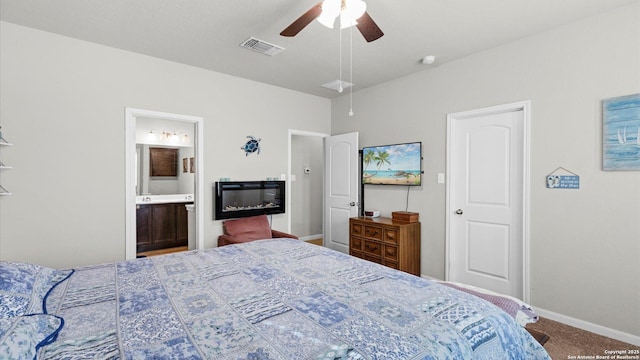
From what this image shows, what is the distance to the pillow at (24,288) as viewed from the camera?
1.19 meters

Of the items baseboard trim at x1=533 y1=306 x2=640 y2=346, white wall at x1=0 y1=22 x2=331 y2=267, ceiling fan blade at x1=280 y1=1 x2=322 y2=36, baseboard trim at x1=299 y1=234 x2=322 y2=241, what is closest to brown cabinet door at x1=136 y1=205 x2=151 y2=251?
white wall at x1=0 y1=22 x2=331 y2=267

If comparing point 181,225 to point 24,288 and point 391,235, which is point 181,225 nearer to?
point 391,235

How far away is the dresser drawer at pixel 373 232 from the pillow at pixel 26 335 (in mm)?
3185

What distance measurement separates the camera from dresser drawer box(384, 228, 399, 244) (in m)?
3.62

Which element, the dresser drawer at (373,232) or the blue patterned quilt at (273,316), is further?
the dresser drawer at (373,232)

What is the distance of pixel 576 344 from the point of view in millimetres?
2375

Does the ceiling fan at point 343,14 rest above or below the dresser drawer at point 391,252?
above

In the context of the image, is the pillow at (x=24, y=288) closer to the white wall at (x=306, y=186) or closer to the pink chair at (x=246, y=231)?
the pink chair at (x=246, y=231)

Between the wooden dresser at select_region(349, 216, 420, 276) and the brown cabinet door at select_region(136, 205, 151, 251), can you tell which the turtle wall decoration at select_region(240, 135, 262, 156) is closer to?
the wooden dresser at select_region(349, 216, 420, 276)

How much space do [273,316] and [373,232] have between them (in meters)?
2.77

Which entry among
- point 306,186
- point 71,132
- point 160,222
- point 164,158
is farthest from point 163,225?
point 306,186

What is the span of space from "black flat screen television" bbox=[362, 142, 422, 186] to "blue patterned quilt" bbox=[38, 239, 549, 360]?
2194 mm

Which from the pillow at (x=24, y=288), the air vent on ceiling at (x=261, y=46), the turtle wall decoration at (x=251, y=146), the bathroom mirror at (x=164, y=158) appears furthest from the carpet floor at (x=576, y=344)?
the bathroom mirror at (x=164, y=158)

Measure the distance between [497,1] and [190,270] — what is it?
9.72ft
